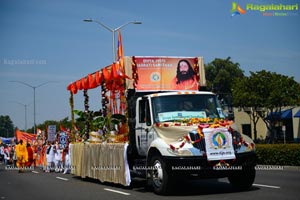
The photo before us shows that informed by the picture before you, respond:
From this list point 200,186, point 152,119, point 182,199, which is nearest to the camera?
point 182,199

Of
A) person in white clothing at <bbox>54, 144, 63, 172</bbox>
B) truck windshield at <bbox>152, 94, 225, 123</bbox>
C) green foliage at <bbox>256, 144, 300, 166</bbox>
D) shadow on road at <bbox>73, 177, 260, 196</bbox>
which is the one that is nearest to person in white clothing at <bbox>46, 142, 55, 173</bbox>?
person in white clothing at <bbox>54, 144, 63, 172</bbox>

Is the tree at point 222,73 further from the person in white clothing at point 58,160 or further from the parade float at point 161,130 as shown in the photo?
the parade float at point 161,130

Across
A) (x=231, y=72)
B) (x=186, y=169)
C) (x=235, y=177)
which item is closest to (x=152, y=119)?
(x=186, y=169)

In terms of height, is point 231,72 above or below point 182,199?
above

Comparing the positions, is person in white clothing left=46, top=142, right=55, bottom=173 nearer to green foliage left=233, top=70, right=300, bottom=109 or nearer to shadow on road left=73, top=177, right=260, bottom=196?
shadow on road left=73, top=177, right=260, bottom=196

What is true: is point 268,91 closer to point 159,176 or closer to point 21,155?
point 21,155

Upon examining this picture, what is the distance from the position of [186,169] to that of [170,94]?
2.12 m

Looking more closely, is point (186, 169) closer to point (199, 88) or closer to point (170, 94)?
point (170, 94)

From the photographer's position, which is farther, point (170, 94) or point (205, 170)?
point (170, 94)

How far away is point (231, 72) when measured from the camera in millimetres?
73000

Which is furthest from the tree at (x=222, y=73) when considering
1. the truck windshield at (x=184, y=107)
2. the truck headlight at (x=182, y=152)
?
the truck headlight at (x=182, y=152)

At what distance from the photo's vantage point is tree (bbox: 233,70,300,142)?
150 ft

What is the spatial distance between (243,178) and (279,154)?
9684mm

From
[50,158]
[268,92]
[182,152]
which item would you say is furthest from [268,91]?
[182,152]
